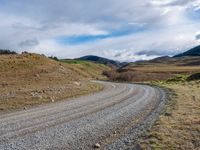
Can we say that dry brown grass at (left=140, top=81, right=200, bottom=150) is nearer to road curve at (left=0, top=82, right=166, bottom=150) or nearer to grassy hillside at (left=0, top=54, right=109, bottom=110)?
road curve at (left=0, top=82, right=166, bottom=150)

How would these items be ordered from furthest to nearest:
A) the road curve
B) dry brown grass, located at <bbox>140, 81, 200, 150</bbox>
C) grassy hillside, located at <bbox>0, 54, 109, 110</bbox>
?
grassy hillside, located at <bbox>0, 54, 109, 110</bbox>
the road curve
dry brown grass, located at <bbox>140, 81, 200, 150</bbox>

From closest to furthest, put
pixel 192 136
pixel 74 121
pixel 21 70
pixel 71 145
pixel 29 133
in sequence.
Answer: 1. pixel 71 145
2. pixel 192 136
3. pixel 29 133
4. pixel 74 121
5. pixel 21 70

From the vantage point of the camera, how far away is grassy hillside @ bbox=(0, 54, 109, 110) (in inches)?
1489

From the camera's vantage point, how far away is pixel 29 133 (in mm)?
19125

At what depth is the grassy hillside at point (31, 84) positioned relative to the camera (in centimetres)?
3781

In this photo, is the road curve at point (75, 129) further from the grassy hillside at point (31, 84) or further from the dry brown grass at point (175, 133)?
the grassy hillside at point (31, 84)

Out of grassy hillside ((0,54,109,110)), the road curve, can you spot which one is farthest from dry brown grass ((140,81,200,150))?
grassy hillside ((0,54,109,110))

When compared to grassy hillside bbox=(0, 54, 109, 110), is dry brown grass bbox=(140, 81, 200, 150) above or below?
below

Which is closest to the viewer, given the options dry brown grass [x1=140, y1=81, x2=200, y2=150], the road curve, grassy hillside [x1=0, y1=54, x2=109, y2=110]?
dry brown grass [x1=140, y1=81, x2=200, y2=150]

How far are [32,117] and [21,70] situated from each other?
45169 mm

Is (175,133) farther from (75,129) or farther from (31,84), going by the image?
(31,84)

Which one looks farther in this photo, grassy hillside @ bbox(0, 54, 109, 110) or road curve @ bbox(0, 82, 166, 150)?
grassy hillside @ bbox(0, 54, 109, 110)

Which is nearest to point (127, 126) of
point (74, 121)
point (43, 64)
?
point (74, 121)

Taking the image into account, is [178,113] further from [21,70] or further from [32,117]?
[21,70]
